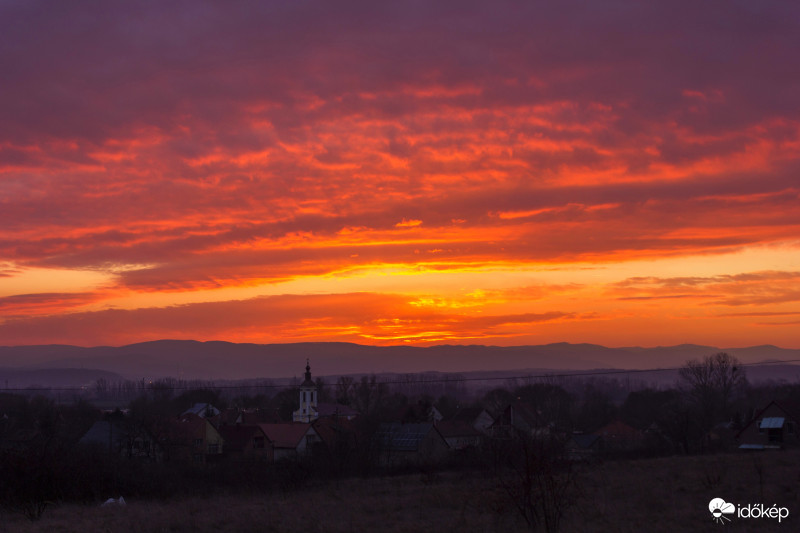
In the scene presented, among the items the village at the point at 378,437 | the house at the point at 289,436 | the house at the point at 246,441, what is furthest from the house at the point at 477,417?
the house at the point at 246,441

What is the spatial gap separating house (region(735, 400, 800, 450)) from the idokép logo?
32.1 m

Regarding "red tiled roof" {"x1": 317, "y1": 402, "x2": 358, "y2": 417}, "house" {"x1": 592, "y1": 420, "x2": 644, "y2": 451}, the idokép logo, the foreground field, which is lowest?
"red tiled roof" {"x1": 317, "y1": 402, "x2": 358, "y2": 417}

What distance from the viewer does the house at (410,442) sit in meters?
51.4

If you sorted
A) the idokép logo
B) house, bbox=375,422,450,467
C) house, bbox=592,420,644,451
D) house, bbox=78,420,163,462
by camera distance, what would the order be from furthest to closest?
house, bbox=592,420,644,451 → house, bbox=375,422,450,467 → house, bbox=78,420,163,462 → the idokép logo

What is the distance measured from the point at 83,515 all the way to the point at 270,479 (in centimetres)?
1281

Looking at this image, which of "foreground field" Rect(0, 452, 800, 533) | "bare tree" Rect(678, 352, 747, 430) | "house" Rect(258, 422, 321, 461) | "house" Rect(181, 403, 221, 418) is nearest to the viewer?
"foreground field" Rect(0, 452, 800, 533)

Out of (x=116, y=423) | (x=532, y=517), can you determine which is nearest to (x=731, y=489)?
(x=532, y=517)

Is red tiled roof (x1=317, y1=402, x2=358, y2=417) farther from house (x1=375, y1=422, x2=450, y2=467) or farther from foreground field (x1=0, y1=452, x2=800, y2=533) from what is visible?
foreground field (x1=0, y1=452, x2=800, y2=533)

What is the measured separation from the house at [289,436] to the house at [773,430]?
3098cm

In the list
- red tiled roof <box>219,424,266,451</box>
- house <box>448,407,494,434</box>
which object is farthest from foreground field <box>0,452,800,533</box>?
house <box>448,407,494,434</box>

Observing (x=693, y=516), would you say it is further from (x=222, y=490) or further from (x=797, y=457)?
(x=222, y=490)

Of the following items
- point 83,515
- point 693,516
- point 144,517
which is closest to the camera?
point 693,516

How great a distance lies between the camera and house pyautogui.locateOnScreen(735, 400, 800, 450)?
49.8m

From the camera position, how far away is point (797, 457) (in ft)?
106
